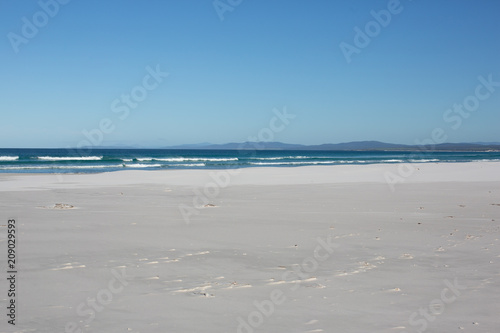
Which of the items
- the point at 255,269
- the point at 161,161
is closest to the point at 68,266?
the point at 255,269

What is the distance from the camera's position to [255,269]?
6.36 meters

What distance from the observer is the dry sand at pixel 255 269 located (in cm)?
458

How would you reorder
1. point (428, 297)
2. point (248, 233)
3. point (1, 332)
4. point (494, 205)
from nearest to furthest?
point (1, 332), point (428, 297), point (248, 233), point (494, 205)

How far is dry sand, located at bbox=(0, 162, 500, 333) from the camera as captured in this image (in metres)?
4.58

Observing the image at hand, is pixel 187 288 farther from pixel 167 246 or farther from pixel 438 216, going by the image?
pixel 438 216

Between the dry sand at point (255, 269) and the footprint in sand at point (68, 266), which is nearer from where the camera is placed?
the dry sand at point (255, 269)

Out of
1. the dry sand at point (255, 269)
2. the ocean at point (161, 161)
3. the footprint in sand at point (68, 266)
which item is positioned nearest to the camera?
the dry sand at point (255, 269)

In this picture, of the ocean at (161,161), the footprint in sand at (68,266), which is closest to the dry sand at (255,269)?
the footprint in sand at (68,266)

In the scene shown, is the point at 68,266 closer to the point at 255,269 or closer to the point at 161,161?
the point at 255,269

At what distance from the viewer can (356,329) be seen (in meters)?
4.34

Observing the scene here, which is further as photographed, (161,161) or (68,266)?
(161,161)

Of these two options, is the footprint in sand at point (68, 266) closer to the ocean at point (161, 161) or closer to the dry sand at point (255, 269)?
the dry sand at point (255, 269)

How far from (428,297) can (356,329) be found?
1.38m

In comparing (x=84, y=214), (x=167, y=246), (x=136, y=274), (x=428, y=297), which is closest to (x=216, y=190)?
(x=84, y=214)
